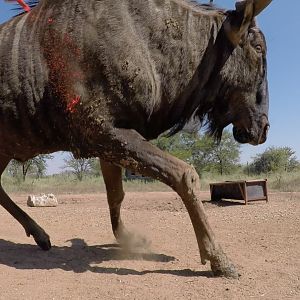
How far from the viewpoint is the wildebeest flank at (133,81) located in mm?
4117

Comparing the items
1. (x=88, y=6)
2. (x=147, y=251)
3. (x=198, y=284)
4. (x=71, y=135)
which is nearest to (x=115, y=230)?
(x=147, y=251)

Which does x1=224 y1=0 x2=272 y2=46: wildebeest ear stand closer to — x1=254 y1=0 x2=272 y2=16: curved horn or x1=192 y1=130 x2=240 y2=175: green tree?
x1=254 y1=0 x2=272 y2=16: curved horn

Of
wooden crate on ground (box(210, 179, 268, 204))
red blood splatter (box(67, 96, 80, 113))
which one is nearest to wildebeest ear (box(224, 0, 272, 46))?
red blood splatter (box(67, 96, 80, 113))

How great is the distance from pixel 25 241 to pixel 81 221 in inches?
68.8

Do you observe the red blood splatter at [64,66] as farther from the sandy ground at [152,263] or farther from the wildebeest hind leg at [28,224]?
the wildebeest hind leg at [28,224]

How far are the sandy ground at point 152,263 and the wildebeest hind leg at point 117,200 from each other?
16 centimetres

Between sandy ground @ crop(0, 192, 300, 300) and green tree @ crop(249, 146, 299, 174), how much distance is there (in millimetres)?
40755

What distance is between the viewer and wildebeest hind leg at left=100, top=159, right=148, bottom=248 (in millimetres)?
5472

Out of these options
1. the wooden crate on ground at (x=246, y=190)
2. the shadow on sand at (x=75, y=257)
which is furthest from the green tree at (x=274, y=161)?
the shadow on sand at (x=75, y=257)

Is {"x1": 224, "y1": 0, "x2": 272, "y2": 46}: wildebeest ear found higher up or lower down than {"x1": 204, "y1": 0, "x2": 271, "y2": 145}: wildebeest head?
higher up

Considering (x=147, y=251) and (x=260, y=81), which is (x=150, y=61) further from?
(x=147, y=251)

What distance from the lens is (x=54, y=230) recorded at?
683 cm

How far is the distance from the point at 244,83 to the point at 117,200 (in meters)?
2.02

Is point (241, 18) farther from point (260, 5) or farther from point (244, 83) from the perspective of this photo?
point (244, 83)
